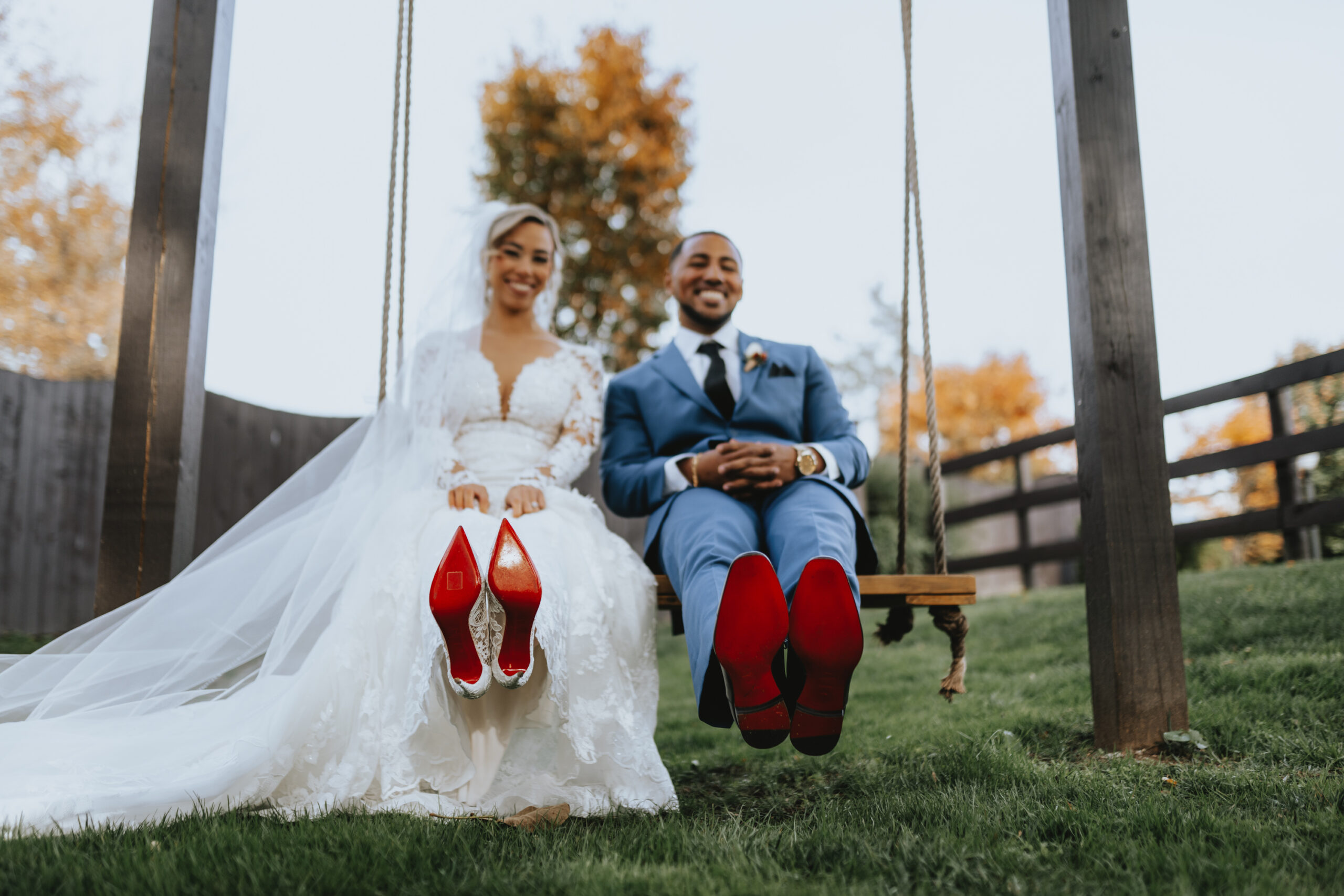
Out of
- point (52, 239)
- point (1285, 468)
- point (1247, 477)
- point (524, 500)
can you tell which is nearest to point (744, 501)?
point (524, 500)

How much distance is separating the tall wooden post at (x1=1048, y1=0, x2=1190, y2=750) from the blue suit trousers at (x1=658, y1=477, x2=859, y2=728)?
2.38ft

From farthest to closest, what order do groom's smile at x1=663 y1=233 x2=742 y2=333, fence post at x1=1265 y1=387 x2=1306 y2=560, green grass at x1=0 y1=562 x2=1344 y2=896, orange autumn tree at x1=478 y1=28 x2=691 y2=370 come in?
orange autumn tree at x1=478 y1=28 x2=691 y2=370
fence post at x1=1265 y1=387 x2=1306 y2=560
groom's smile at x1=663 y1=233 x2=742 y2=333
green grass at x1=0 y1=562 x2=1344 y2=896

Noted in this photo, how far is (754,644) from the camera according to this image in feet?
5.20

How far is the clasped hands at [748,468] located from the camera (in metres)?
2.30

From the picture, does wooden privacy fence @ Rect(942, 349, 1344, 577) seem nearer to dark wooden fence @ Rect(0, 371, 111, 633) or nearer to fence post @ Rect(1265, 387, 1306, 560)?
fence post @ Rect(1265, 387, 1306, 560)

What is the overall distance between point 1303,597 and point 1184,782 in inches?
Result: 94.5

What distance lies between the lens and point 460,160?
32.6 ft

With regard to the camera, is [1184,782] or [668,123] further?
[668,123]

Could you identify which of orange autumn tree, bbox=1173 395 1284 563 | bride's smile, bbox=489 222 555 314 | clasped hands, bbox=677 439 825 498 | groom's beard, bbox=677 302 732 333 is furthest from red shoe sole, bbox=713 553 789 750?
orange autumn tree, bbox=1173 395 1284 563

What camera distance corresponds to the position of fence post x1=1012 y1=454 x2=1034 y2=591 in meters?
7.43

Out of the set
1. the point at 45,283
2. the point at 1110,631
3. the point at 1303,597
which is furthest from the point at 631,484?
the point at 45,283

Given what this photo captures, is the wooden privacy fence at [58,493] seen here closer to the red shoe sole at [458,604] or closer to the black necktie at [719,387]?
the black necktie at [719,387]

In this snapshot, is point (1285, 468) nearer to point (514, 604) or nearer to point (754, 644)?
point (754, 644)

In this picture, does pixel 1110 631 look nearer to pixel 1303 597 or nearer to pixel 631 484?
pixel 631 484
